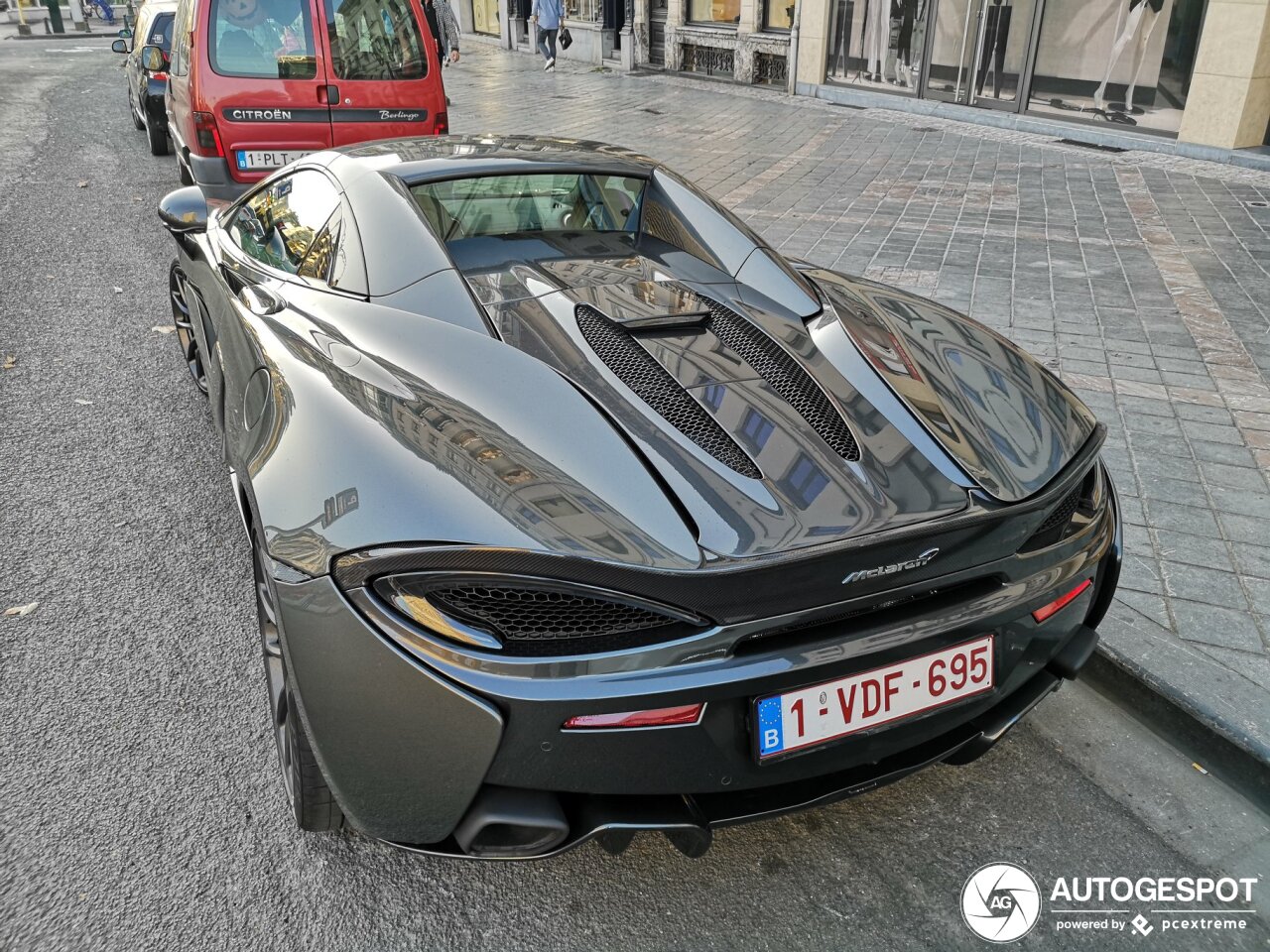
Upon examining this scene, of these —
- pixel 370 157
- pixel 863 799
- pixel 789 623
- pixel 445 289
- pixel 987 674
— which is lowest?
pixel 863 799

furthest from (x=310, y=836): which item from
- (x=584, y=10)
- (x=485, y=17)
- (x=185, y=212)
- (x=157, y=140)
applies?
(x=485, y=17)

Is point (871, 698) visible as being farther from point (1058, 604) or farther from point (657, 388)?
point (657, 388)

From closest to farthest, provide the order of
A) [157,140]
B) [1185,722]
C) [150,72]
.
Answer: [1185,722] < [150,72] < [157,140]

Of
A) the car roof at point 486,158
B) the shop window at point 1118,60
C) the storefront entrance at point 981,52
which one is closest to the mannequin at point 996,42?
the storefront entrance at point 981,52

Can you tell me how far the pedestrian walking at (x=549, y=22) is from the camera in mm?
17656

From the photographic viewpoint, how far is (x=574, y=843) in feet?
5.74

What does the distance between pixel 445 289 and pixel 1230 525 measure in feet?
9.10

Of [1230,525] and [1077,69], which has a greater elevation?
[1077,69]

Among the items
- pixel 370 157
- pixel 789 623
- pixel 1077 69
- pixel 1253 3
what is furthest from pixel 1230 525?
→ pixel 1077 69

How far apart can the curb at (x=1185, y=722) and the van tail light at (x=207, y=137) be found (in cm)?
636

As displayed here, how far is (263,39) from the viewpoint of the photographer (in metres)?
6.93

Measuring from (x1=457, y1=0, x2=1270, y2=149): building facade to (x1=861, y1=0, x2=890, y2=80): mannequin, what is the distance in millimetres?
19

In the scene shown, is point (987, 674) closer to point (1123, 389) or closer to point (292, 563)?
point (292, 563)

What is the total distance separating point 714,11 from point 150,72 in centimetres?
1014
